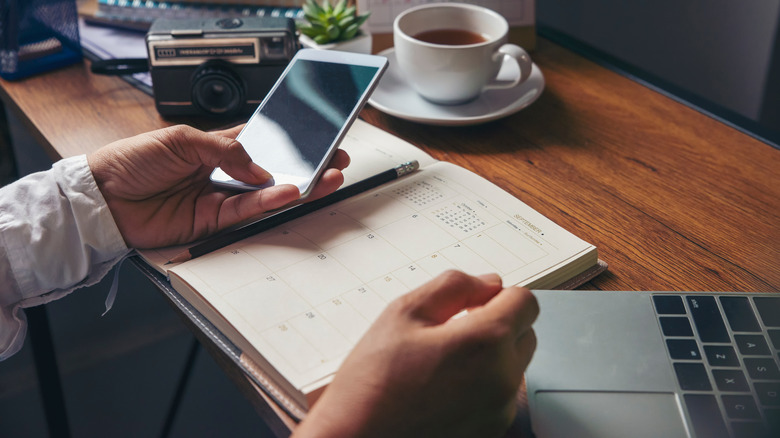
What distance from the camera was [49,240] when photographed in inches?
24.0

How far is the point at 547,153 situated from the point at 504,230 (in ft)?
0.73

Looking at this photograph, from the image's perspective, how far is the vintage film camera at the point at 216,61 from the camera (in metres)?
0.83

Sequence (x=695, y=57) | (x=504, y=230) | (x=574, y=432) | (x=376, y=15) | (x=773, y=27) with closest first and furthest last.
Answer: (x=574, y=432), (x=504, y=230), (x=376, y=15), (x=773, y=27), (x=695, y=57)

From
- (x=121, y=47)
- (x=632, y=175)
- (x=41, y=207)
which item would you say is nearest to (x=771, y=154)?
(x=632, y=175)

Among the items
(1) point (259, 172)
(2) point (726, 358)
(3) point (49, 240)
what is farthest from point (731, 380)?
(3) point (49, 240)

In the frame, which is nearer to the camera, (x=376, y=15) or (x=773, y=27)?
(x=376, y=15)

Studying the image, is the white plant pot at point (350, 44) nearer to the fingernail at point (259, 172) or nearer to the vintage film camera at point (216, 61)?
the vintage film camera at point (216, 61)

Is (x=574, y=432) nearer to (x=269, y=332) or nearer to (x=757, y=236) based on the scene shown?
(x=269, y=332)

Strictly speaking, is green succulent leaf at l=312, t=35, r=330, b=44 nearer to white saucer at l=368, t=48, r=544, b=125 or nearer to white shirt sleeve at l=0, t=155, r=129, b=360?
white saucer at l=368, t=48, r=544, b=125

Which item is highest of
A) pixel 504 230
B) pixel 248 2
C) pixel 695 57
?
pixel 248 2

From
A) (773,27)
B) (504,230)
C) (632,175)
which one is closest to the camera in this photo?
(504,230)

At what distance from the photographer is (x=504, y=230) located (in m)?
0.60

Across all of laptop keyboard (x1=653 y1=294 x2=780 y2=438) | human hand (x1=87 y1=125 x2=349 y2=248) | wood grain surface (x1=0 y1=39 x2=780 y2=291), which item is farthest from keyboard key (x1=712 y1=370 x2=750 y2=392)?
human hand (x1=87 y1=125 x2=349 y2=248)

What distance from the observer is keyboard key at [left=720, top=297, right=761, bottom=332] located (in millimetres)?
484
